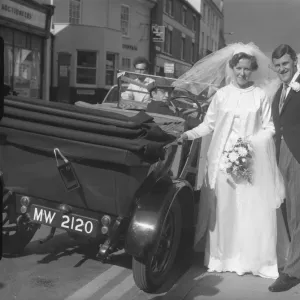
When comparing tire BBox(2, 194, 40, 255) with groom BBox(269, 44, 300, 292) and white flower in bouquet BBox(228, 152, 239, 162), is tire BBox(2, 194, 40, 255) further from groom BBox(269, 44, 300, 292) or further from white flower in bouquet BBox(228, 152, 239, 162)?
groom BBox(269, 44, 300, 292)

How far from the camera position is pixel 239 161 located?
4.30 m

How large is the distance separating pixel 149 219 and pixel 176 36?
38459 millimetres

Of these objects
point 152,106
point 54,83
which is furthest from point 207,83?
point 54,83

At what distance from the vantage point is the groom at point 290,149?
4.09 m

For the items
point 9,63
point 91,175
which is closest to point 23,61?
point 9,63

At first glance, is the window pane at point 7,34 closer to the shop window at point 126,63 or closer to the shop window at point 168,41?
the shop window at point 126,63

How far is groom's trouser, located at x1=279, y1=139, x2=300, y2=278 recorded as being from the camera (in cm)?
410

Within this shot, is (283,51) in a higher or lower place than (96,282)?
higher

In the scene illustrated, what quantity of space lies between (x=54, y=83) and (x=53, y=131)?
24.4 meters

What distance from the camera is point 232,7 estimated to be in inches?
138

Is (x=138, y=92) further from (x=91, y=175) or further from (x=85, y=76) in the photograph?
(x=85, y=76)

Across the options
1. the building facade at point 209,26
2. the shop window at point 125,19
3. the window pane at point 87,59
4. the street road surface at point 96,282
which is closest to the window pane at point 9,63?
the window pane at point 87,59

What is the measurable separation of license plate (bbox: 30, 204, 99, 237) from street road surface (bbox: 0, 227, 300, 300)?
1.67ft

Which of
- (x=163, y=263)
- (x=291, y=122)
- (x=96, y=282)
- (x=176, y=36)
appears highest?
(x=176, y=36)
